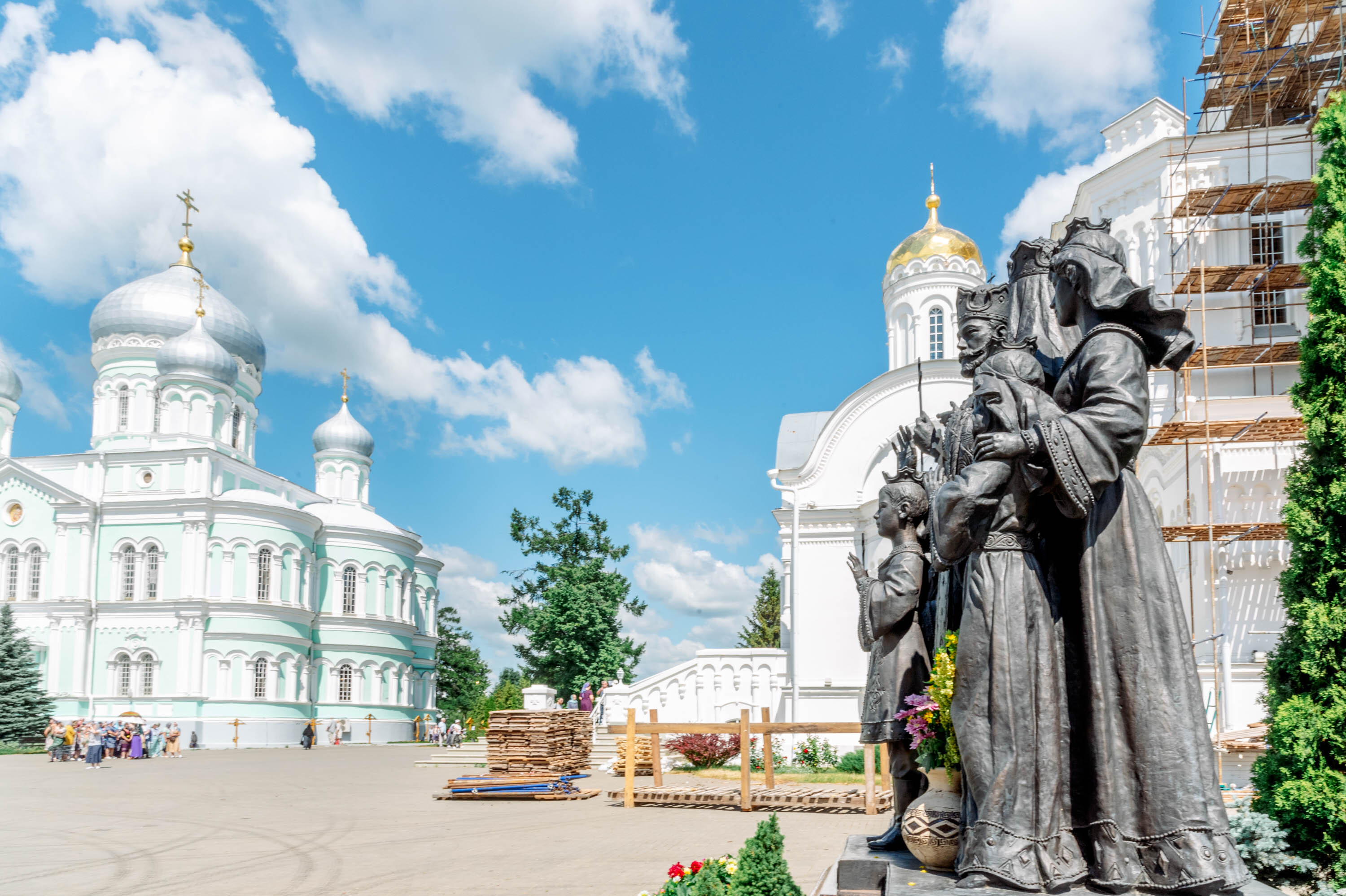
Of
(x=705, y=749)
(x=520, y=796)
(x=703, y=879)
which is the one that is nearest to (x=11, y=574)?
(x=705, y=749)

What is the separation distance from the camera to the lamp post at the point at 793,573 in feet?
81.1

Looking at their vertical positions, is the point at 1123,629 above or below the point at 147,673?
above

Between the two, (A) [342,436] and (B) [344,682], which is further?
(A) [342,436]

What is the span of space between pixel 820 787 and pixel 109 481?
41110mm

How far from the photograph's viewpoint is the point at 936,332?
31.0 meters

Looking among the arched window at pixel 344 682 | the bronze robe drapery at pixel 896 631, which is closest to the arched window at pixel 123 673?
the arched window at pixel 344 682

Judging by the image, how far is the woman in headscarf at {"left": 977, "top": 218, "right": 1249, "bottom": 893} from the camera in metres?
3.78

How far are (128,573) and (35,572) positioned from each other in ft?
12.9

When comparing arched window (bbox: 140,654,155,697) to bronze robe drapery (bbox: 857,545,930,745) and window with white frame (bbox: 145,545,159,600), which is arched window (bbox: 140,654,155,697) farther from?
bronze robe drapery (bbox: 857,545,930,745)

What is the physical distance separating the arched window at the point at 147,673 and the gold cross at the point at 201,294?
652 inches

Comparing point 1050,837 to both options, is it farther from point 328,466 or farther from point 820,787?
point 328,466

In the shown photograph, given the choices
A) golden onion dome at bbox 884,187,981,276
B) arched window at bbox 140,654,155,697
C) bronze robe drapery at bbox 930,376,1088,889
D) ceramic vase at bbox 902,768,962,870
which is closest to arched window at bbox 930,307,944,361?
golden onion dome at bbox 884,187,981,276

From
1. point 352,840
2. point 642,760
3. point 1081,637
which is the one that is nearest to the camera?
point 1081,637

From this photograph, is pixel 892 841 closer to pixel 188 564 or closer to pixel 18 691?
pixel 18 691
